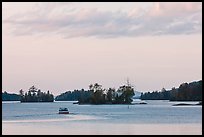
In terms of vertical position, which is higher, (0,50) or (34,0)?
(34,0)

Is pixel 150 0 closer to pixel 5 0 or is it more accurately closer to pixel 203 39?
pixel 203 39

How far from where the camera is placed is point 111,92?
117 metres

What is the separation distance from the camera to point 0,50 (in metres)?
Answer: 6.45

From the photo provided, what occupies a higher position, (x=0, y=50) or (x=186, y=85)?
(x=186, y=85)

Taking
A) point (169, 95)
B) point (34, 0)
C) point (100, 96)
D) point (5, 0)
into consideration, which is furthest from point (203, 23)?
point (169, 95)

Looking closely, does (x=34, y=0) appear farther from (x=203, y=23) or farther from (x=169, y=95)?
(x=169, y=95)

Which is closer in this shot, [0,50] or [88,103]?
[0,50]

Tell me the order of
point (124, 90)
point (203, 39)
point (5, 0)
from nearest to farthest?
point (203, 39) → point (5, 0) → point (124, 90)

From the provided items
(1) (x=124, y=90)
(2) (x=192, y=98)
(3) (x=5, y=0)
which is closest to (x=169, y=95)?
(2) (x=192, y=98)

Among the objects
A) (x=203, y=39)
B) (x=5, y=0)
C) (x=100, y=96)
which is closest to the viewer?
(x=203, y=39)

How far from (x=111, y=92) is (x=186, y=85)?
16793 millimetres

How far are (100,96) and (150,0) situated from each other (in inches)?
4379

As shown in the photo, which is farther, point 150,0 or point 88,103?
point 88,103

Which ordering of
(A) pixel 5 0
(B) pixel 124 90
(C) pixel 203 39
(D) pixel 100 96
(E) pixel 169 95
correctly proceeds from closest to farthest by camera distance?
(C) pixel 203 39, (A) pixel 5 0, (B) pixel 124 90, (D) pixel 100 96, (E) pixel 169 95
